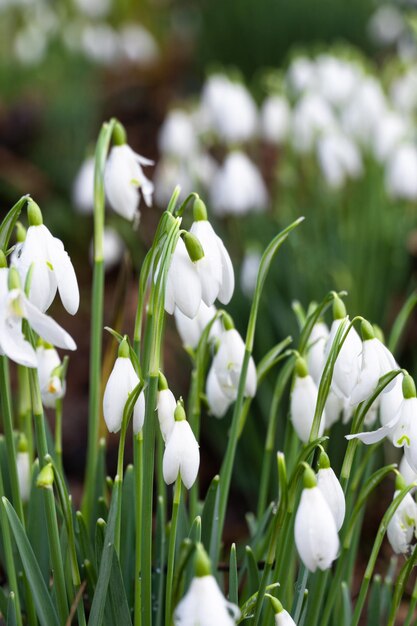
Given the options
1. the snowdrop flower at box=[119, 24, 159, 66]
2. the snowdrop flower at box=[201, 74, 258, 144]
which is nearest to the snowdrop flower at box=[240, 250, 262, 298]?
the snowdrop flower at box=[201, 74, 258, 144]

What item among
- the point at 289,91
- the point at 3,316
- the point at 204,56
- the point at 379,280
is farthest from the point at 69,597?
the point at 204,56

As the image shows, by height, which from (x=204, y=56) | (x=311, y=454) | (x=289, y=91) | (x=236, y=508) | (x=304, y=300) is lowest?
(x=236, y=508)

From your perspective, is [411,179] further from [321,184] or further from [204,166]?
[204,166]

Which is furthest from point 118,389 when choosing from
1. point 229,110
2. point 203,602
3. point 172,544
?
point 229,110

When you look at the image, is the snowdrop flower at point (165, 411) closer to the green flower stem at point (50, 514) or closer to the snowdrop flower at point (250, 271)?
the green flower stem at point (50, 514)

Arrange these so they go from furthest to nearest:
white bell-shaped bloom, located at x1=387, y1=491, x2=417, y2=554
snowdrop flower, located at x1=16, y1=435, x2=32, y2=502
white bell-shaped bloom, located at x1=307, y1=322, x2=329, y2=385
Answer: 1. snowdrop flower, located at x1=16, y1=435, x2=32, y2=502
2. white bell-shaped bloom, located at x1=307, y1=322, x2=329, y2=385
3. white bell-shaped bloom, located at x1=387, y1=491, x2=417, y2=554

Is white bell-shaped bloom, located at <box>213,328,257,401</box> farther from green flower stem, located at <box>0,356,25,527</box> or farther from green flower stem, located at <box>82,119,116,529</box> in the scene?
green flower stem, located at <box>0,356,25,527</box>
